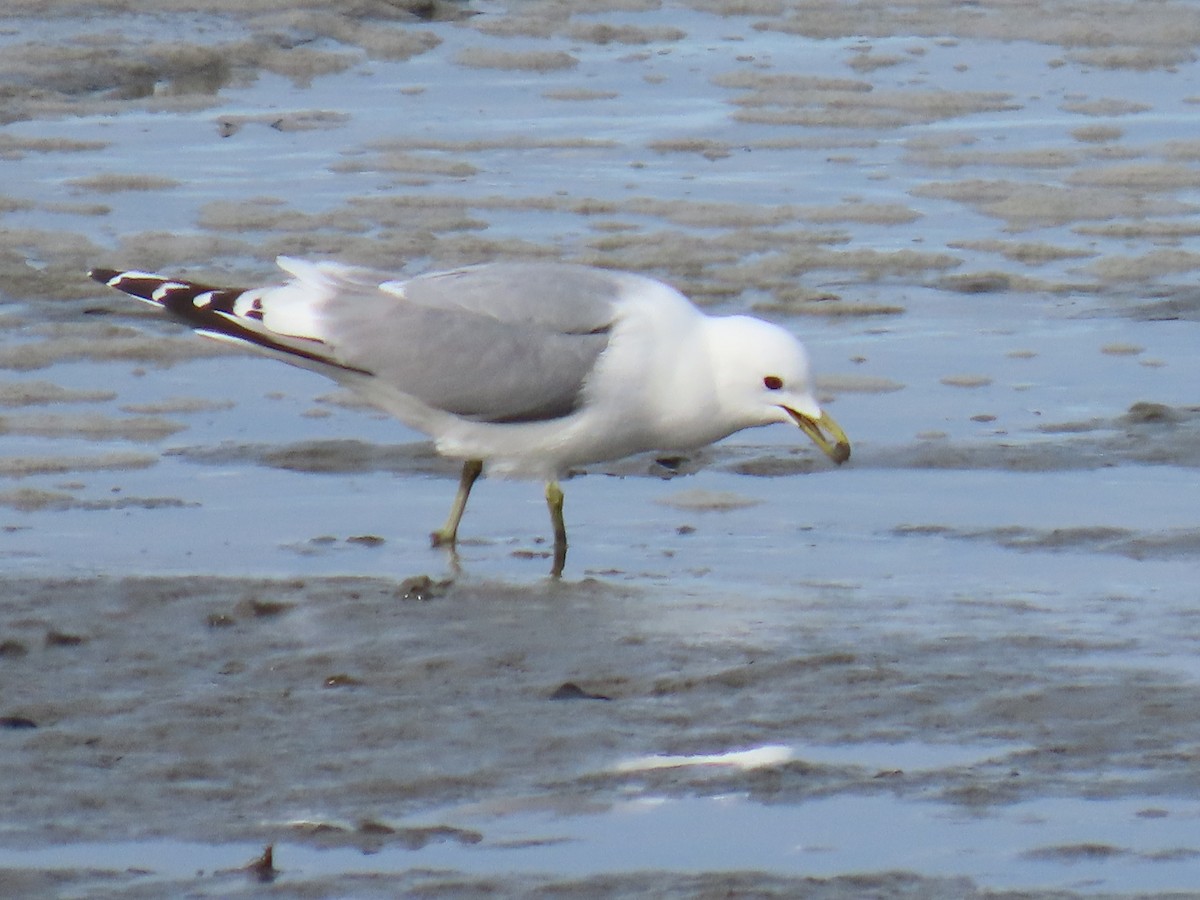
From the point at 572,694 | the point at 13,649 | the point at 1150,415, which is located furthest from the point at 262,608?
the point at 1150,415

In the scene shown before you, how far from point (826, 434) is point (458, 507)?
936mm

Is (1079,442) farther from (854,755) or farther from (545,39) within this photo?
(545,39)

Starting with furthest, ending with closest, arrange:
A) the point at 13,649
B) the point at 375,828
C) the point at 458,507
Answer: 1. the point at 458,507
2. the point at 13,649
3. the point at 375,828

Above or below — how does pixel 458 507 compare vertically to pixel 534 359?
below

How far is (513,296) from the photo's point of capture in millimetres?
5988

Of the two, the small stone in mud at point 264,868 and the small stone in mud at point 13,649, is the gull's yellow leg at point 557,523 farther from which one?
the small stone in mud at point 264,868

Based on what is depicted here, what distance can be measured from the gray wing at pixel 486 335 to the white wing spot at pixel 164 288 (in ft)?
1.49

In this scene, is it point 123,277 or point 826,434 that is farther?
point 123,277

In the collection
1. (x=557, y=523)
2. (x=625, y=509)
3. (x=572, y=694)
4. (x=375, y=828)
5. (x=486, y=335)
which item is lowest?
(x=625, y=509)

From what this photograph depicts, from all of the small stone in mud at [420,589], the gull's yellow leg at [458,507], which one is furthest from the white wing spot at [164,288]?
the small stone in mud at [420,589]

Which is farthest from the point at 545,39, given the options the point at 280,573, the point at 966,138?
the point at 280,573

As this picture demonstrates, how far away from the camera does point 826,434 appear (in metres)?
5.91

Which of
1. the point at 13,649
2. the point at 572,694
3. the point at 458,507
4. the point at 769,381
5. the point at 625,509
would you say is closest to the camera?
the point at 572,694

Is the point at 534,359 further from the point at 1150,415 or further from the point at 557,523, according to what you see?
the point at 1150,415
